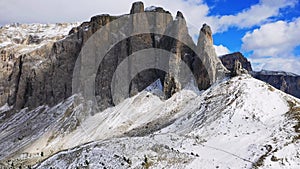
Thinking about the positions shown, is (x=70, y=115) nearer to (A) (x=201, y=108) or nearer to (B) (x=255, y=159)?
(A) (x=201, y=108)

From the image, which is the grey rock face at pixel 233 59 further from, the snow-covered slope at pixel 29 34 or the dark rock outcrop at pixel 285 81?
the snow-covered slope at pixel 29 34

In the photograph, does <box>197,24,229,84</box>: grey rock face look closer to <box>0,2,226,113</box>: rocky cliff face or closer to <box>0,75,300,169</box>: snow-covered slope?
<box>0,2,226,113</box>: rocky cliff face

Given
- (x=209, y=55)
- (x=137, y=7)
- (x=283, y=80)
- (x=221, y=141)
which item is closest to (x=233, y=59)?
(x=283, y=80)

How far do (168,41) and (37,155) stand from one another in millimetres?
45948

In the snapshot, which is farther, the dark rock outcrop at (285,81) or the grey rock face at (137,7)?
the dark rock outcrop at (285,81)

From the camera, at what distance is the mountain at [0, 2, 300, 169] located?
1227 inches

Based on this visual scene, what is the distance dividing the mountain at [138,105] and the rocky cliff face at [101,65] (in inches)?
13.4

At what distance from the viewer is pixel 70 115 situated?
9244 cm

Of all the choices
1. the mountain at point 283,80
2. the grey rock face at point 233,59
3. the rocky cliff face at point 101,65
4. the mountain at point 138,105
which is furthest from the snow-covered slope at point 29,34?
the mountain at point 283,80

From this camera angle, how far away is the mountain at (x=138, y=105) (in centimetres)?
3117

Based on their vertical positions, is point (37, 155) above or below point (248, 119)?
below

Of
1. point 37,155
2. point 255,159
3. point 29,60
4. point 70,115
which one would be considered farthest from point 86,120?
point 255,159

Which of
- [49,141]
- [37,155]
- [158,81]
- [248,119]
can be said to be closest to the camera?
[248,119]

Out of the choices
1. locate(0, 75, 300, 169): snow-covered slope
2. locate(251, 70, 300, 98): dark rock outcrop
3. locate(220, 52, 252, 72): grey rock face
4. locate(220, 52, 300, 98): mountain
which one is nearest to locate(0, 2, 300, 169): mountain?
locate(0, 75, 300, 169): snow-covered slope
